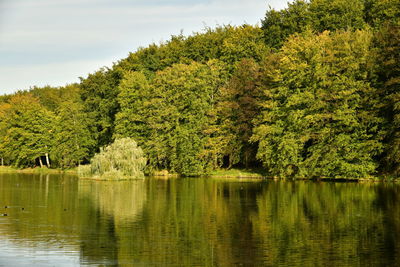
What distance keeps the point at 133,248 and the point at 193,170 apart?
50297 mm

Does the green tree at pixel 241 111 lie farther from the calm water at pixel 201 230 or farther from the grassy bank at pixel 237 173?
the calm water at pixel 201 230

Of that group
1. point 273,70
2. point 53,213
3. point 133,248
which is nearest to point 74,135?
point 273,70

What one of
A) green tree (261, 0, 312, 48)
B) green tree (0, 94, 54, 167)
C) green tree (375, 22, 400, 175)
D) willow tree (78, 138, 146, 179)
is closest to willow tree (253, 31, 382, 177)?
green tree (375, 22, 400, 175)

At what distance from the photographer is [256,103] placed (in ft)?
211

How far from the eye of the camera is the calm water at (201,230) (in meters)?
18.3

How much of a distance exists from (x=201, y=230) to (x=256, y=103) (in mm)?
41572

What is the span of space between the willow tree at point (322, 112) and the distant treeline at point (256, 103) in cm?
14

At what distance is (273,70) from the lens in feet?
209

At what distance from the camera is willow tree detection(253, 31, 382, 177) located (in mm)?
55781

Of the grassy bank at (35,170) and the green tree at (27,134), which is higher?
the green tree at (27,134)

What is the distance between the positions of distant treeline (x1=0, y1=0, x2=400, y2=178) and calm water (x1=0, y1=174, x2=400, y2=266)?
59.8ft

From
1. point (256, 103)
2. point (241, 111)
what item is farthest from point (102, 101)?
point (256, 103)

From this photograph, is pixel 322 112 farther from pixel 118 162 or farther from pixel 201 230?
pixel 201 230

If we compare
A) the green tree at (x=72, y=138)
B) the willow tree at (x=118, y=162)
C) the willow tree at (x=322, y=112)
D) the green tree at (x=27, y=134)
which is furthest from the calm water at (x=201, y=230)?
the green tree at (x=27, y=134)
